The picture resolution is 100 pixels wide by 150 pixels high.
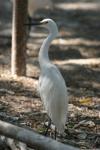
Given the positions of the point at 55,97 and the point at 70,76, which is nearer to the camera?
the point at 55,97

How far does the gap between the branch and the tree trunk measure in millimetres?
3859

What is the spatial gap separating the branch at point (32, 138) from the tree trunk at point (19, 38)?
12.7 ft

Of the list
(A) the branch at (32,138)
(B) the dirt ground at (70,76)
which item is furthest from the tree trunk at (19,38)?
(A) the branch at (32,138)

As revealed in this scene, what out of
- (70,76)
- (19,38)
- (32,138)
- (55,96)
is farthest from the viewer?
(70,76)

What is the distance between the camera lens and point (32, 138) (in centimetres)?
535

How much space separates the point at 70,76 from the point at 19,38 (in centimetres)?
116

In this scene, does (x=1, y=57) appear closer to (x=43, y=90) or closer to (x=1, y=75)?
(x=1, y=75)

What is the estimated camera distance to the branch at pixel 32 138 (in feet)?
17.0

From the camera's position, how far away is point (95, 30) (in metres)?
13.3

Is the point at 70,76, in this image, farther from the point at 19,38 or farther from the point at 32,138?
the point at 32,138

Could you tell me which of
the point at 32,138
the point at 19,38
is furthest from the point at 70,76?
the point at 32,138

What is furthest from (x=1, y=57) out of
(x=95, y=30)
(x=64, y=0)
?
(x=64, y=0)

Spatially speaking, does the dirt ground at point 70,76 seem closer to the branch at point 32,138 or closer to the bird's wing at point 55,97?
the bird's wing at point 55,97

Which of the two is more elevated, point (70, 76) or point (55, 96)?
point (55, 96)
